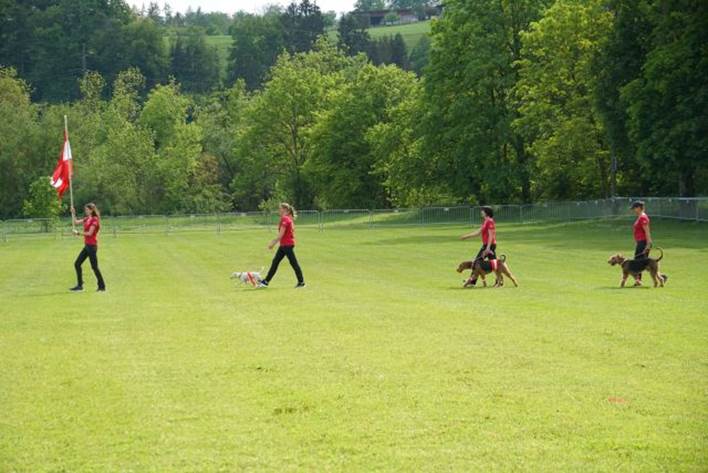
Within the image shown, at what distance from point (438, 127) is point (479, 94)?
355 centimetres

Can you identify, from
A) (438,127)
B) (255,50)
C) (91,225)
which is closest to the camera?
(91,225)

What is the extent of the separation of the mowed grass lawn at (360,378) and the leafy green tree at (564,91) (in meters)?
38.5

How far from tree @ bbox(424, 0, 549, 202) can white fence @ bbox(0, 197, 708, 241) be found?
136 inches

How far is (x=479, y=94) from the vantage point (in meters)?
71.5

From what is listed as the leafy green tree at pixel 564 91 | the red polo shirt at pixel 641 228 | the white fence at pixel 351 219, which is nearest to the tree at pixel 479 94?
the leafy green tree at pixel 564 91

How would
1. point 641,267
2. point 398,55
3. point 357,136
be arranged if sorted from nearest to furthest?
point 641,267
point 357,136
point 398,55

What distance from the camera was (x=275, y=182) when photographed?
108125 mm

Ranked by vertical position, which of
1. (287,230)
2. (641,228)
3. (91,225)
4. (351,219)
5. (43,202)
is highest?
(91,225)

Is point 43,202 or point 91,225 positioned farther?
point 43,202

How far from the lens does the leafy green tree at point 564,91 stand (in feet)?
204

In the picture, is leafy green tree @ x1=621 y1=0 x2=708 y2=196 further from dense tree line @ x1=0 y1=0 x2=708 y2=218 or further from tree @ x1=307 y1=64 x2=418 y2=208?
tree @ x1=307 y1=64 x2=418 y2=208

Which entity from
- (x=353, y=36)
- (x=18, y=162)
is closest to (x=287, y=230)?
(x=18, y=162)

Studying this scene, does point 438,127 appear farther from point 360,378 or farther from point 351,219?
point 360,378

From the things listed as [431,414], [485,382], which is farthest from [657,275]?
[431,414]
